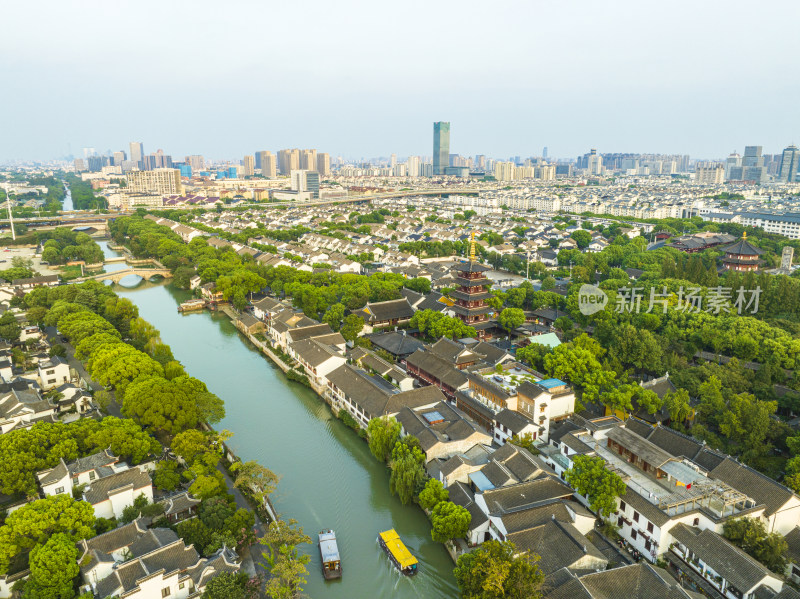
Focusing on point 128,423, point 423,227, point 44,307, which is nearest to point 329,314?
point 128,423

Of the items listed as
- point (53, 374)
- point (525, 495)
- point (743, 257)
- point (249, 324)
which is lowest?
point (249, 324)

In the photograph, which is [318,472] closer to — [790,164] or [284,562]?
[284,562]

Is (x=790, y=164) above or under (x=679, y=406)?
above

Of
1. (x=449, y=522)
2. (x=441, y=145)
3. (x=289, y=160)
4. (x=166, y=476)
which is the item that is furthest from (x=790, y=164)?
(x=166, y=476)

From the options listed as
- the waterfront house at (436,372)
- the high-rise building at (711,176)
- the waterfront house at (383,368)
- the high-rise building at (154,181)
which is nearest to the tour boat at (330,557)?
the waterfront house at (383,368)

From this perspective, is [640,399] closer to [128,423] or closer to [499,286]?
[128,423]

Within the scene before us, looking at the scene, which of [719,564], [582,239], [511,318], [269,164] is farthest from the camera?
[269,164]

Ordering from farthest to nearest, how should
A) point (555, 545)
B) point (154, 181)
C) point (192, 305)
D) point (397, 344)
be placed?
point (154, 181) < point (192, 305) < point (397, 344) < point (555, 545)
